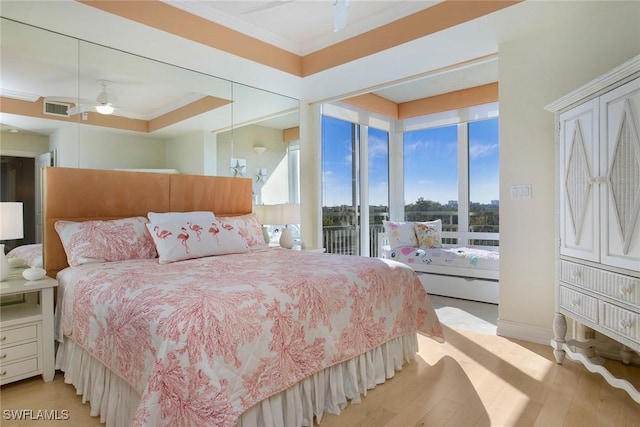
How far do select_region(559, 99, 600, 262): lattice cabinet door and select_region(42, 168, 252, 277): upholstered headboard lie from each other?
9.55 feet

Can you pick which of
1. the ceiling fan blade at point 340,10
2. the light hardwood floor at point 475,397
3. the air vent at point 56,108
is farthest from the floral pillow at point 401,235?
the air vent at point 56,108

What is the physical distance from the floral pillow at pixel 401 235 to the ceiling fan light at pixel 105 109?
3.61 m

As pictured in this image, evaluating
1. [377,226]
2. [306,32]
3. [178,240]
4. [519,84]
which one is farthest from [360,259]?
[377,226]

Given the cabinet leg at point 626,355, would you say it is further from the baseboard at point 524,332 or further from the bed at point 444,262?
the bed at point 444,262

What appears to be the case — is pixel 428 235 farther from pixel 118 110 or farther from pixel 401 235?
pixel 118 110

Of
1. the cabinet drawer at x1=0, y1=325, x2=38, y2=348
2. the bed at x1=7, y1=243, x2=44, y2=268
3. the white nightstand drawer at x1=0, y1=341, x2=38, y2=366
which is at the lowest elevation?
the white nightstand drawer at x1=0, y1=341, x2=38, y2=366

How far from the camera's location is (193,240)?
278 cm

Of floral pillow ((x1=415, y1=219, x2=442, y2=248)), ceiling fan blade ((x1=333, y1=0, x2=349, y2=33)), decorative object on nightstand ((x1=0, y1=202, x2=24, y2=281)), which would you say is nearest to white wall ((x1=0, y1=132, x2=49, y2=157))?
decorative object on nightstand ((x1=0, y1=202, x2=24, y2=281))

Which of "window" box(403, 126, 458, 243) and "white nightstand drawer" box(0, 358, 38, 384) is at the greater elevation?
"window" box(403, 126, 458, 243)

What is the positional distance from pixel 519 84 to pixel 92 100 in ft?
11.3

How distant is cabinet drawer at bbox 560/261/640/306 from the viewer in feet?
6.04

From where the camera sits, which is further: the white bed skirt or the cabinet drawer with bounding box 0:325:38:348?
the cabinet drawer with bounding box 0:325:38:348

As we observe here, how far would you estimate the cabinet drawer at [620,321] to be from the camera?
181 centimetres

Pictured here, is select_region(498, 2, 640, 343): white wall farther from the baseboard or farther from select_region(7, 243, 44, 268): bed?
select_region(7, 243, 44, 268): bed
